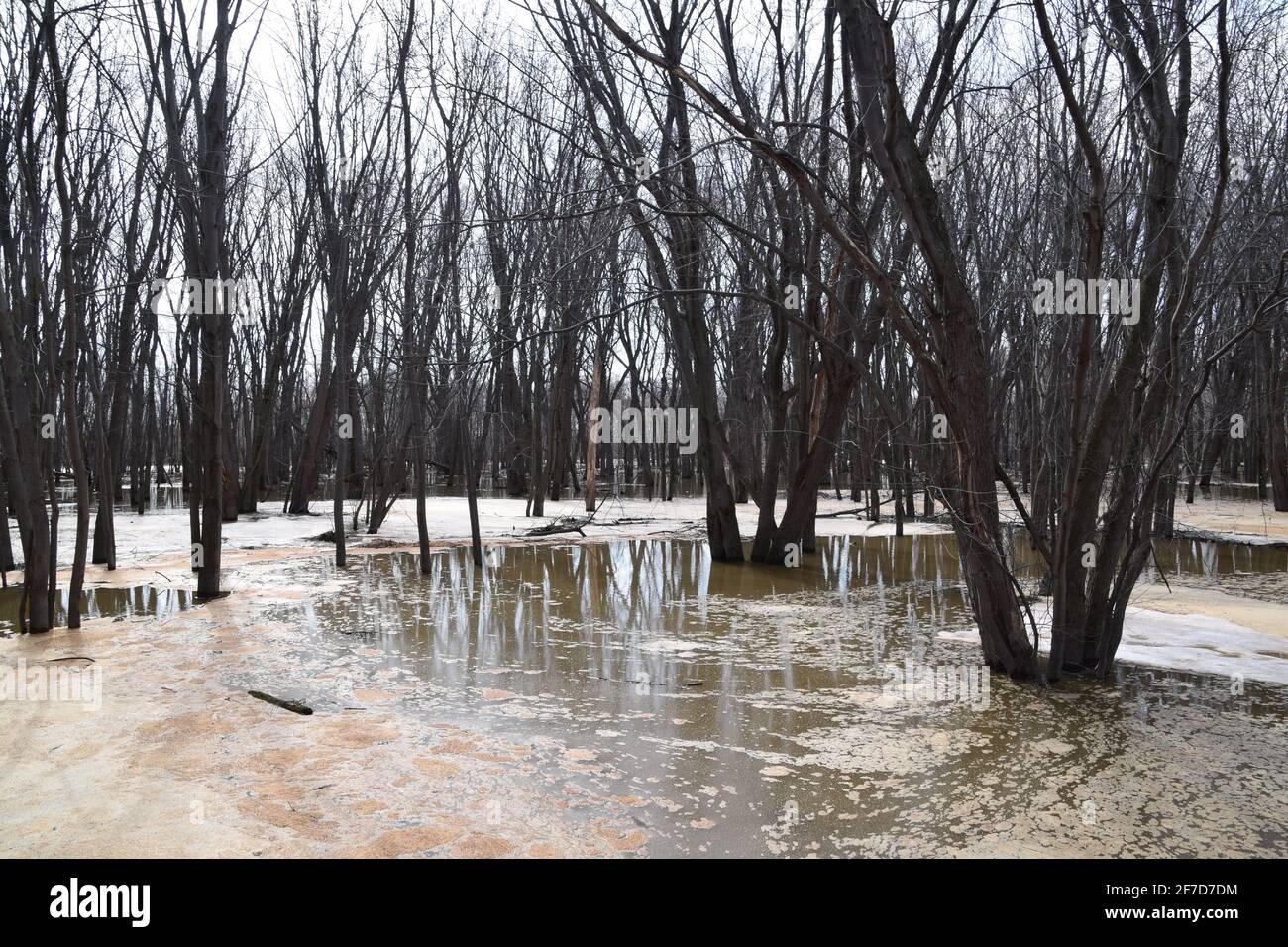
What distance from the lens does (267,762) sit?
3.97 m

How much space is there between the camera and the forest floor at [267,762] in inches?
127

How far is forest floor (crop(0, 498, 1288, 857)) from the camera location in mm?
3216

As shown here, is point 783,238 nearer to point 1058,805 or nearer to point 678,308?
point 678,308

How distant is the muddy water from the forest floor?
0.49ft

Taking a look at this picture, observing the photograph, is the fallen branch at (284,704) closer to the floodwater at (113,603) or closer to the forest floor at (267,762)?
the forest floor at (267,762)

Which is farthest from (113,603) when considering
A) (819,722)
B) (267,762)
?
(819,722)

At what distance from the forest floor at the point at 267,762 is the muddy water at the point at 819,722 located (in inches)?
5.9

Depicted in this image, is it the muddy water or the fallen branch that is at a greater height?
the fallen branch

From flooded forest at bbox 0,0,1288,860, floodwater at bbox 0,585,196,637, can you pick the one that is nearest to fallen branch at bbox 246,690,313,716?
flooded forest at bbox 0,0,1288,860

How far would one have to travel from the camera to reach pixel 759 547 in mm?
12094

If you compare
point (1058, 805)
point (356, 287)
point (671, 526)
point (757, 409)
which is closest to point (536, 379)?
point (757, 409)

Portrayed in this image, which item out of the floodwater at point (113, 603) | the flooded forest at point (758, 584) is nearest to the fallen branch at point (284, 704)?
the flooded forest at point (758, 584)

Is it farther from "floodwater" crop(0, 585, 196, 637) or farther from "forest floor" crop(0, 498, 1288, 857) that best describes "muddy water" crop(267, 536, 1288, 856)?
"floodwater" crop(0, 585, 196, 637)

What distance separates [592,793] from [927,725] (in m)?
1.88
